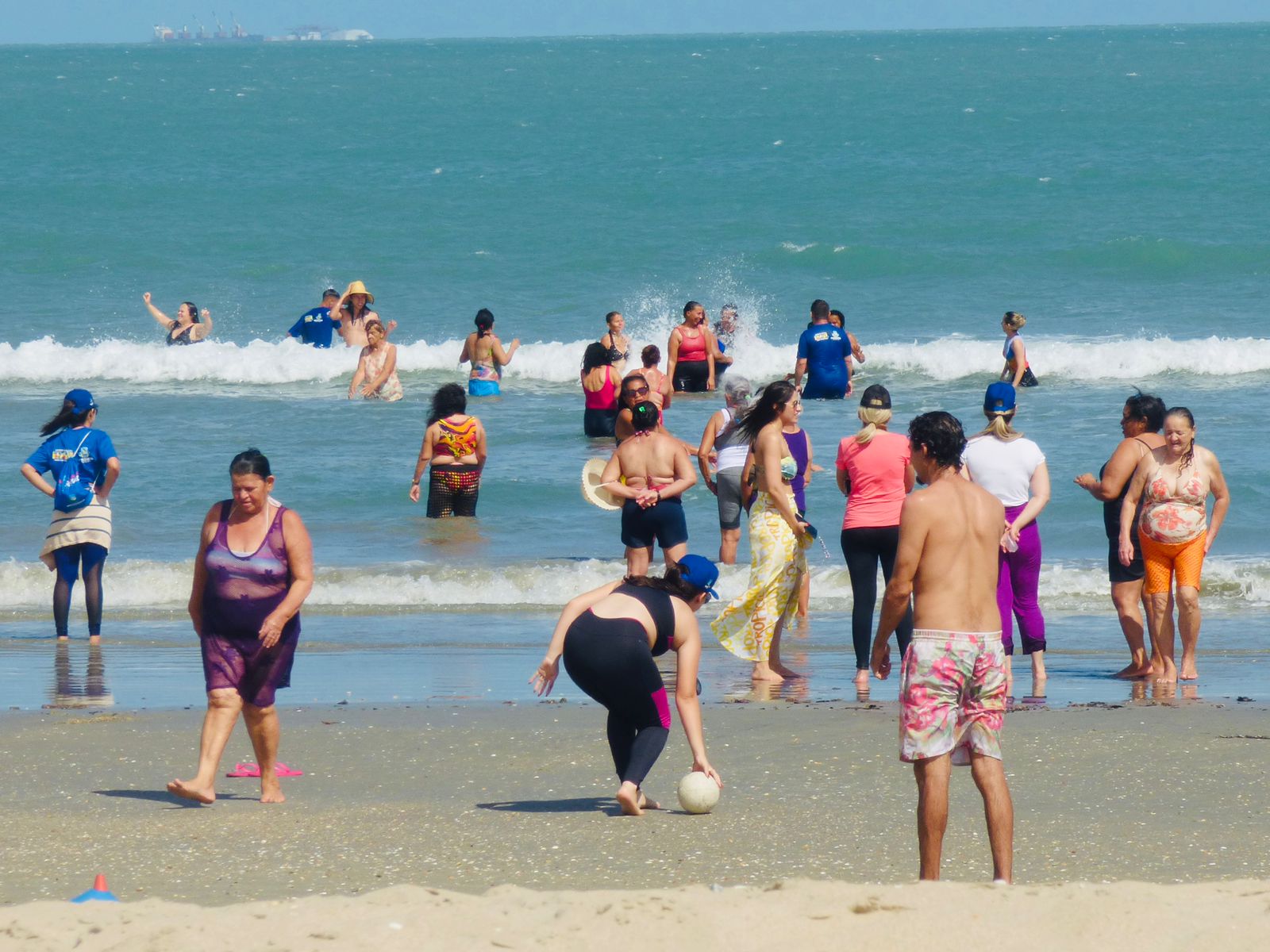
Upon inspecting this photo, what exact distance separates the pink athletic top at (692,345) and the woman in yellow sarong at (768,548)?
9.71 metres

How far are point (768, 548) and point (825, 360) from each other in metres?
9.58

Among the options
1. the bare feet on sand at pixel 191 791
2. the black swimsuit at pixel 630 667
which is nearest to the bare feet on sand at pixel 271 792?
the bare feet on sand at pixel 191 791

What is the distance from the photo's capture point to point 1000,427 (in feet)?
25.2

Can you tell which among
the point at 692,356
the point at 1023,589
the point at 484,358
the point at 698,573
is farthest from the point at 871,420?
the point at 484,358

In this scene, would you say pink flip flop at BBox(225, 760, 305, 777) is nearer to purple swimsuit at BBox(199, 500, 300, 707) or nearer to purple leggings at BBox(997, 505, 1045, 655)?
purple swimsuit at BBox(199, 500, 300, 707)

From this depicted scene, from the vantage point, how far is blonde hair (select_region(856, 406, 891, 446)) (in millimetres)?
7645

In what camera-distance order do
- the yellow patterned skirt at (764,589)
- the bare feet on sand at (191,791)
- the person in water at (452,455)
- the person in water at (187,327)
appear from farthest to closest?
the person in water at (187,327) → the person in water at (452,455) → the yellow patterned skirt at (764,589) → the bare feet on sand at (191,791)

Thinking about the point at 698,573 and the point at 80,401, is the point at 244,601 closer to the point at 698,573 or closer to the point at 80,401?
the point at 698,573

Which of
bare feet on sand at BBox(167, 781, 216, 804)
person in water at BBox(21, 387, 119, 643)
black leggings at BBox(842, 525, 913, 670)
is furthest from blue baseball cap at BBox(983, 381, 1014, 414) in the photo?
person in water at BBox(21, 387, 119, 643)

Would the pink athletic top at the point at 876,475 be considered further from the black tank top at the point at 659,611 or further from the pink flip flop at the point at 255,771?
the pink flip flop at the point at 255,771

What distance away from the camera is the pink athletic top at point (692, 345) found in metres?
17.9

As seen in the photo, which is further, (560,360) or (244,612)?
(560,360)

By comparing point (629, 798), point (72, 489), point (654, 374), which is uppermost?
point (654, 374)

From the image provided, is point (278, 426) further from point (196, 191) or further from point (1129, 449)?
point (196, 191)
